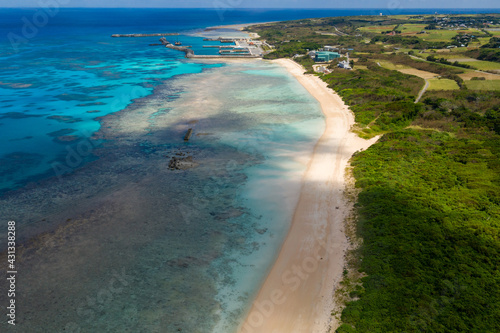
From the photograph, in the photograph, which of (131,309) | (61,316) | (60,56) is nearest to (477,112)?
(131,309)

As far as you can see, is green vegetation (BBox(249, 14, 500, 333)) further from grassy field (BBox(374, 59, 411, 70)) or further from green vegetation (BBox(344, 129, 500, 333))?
grassy field (BBox(374, 59, 411, 70))

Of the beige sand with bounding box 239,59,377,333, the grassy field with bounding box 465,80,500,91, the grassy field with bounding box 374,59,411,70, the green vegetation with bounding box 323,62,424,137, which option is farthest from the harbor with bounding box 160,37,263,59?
the beige sand with bounding box 239,59,377,333

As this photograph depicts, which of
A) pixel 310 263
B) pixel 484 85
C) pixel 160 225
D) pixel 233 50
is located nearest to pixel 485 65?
pixel 484 85

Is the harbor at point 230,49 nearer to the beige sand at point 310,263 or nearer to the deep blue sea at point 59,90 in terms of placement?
the deep blue sea at point 59,90

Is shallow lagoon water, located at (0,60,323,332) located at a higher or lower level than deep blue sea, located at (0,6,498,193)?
lower

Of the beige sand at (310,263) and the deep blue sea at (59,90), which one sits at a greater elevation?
the deep blue sea at (59,90)

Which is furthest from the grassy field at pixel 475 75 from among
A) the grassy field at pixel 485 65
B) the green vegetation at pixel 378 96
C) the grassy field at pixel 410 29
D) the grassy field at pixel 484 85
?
the grassy field at pixel 410 29

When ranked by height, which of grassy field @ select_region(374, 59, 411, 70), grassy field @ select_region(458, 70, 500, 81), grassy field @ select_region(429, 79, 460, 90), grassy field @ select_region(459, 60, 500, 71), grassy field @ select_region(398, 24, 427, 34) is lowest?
grassy field @ select_region(374, 59, 411, 70)
